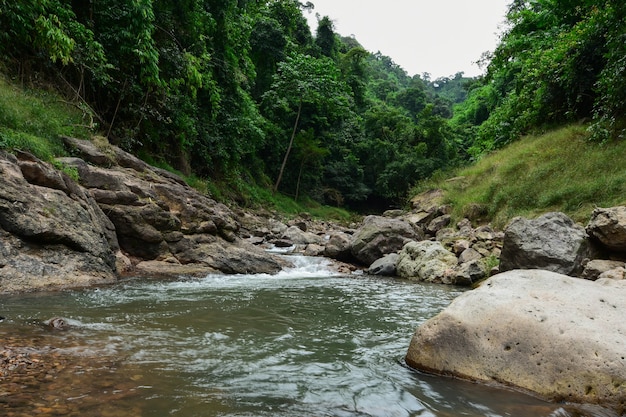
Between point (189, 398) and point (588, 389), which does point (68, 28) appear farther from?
point (588, 389)

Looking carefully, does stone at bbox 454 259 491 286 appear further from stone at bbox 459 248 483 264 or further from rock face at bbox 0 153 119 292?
rock face at bbox 0 153 119 292

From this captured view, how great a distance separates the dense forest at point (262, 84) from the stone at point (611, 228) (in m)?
5.71

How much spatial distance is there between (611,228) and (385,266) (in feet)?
17.5

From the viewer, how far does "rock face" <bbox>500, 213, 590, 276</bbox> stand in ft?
25.3

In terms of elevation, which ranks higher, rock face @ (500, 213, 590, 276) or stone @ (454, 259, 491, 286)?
rock face @ (500, 213, 590, 276)

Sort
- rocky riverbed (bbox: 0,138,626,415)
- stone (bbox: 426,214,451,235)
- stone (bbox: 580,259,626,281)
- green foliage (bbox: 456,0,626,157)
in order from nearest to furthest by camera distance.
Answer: rocky riverbed (bbox: 0,138,626,415) → stone (bbox: 580,259,626,281) → green foliage (bbox: 456,0,626,157) → stone (bbox: 426,214,451,235)

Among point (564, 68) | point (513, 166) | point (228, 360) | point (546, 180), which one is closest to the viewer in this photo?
point (228, 360)

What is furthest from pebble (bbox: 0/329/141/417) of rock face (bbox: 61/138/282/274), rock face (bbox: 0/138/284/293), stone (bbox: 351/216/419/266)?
stone (bbox: 351/216/419/266)

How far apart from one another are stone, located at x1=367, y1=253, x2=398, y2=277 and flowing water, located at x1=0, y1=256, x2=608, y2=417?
14.8 ft

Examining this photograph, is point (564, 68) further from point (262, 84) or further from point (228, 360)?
point (262, 84)

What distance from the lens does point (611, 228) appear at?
7.45 meters

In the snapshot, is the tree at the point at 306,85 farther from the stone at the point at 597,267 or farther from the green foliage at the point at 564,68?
the stone at the point at 597,267

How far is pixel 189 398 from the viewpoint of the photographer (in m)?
2.79

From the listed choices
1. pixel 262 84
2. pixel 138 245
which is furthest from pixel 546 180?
pixel 262 84
